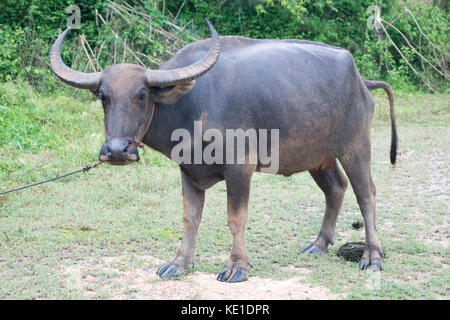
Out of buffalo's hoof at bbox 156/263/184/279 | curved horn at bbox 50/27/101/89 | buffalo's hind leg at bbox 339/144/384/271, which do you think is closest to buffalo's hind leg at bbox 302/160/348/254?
buffalo's hind leg at bbox 339/144/384/271

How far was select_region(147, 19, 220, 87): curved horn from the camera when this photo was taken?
4027 millimetres

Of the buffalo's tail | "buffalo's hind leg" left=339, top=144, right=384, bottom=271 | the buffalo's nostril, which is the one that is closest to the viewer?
the buffalo's nostril

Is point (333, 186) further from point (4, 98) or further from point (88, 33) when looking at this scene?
point (88, 33)

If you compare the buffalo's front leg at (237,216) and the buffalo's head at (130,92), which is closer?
the buffalo's head at (130,92)

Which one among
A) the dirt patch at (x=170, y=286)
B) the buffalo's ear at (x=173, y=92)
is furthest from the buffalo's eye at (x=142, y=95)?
the dirt patch at (x=170, y=286)

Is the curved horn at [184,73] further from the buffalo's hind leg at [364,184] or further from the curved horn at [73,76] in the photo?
the buffalo's hind leg at [364,184]

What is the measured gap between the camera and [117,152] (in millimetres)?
3832

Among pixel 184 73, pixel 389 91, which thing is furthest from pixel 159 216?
pixel 389 91

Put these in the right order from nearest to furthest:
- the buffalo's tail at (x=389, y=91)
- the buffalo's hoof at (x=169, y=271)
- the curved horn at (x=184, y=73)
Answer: the curved horn at (x=184, y=73)
the buffalo's hoof at (x=169, y=271)
the buffalo's tail at (x=389, y=91)

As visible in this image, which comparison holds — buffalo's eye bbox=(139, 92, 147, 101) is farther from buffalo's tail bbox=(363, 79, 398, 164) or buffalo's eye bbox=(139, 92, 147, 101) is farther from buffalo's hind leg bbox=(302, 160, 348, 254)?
buffalo's tail bbox=(363, 79, 398, 164)

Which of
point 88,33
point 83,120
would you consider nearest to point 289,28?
point 88,33

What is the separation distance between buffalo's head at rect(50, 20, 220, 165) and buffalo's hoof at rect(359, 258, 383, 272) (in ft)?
6.25

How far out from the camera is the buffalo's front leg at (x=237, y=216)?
14.3ft
